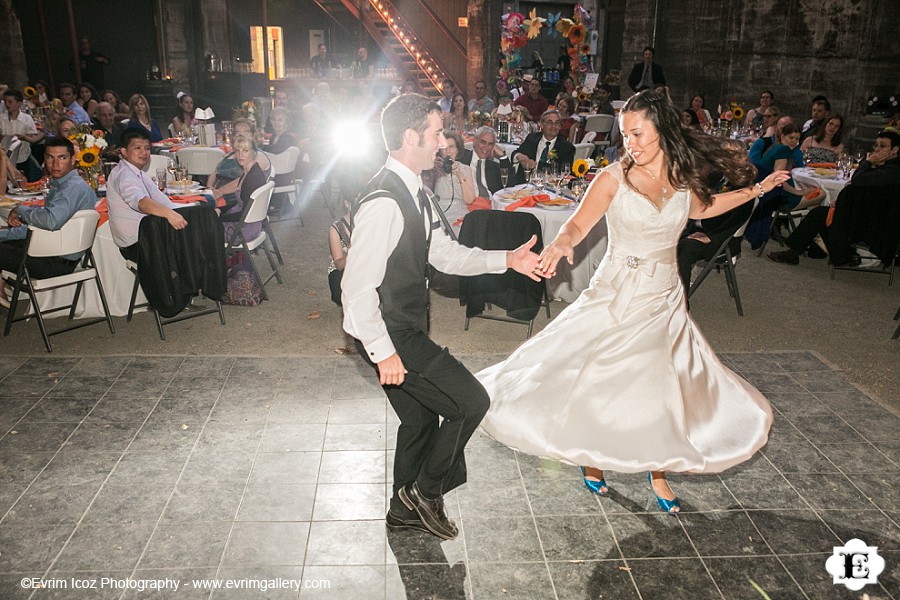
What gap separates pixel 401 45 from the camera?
17125 mm

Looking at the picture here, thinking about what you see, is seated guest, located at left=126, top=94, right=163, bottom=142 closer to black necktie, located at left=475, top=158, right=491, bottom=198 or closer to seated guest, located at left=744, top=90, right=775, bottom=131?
black necktie, located at left=475, top=158, right=491, bottom=198

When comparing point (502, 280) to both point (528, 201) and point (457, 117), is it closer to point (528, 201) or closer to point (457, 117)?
point (528, 201)

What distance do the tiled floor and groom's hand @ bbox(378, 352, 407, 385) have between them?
0.78 m

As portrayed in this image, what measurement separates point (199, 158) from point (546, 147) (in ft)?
12.4

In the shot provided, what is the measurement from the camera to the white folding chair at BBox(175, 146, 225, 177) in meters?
8.16

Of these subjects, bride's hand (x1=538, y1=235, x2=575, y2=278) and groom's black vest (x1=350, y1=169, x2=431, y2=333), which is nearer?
groom's black vest (x1=350, y1=169, x2=431, y2=333)

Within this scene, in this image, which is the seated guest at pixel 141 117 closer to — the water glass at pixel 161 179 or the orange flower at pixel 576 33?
the water glass at pixel 161 179

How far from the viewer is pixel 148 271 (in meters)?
4.89

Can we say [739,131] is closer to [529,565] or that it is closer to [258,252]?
[258,252]

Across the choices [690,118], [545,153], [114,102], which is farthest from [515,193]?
[114,102]

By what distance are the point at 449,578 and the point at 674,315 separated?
1.32 meters

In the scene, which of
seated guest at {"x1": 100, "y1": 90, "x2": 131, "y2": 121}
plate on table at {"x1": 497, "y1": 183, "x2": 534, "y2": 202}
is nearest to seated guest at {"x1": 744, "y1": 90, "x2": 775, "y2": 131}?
plate on table at {"x1": 497, "y1": 183, "x2": 534, "y2": 202}

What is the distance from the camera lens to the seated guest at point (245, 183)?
19.5ft

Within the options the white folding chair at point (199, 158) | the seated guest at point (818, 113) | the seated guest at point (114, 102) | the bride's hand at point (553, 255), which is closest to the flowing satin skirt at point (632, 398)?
the bride's hand at point (553, 255)
